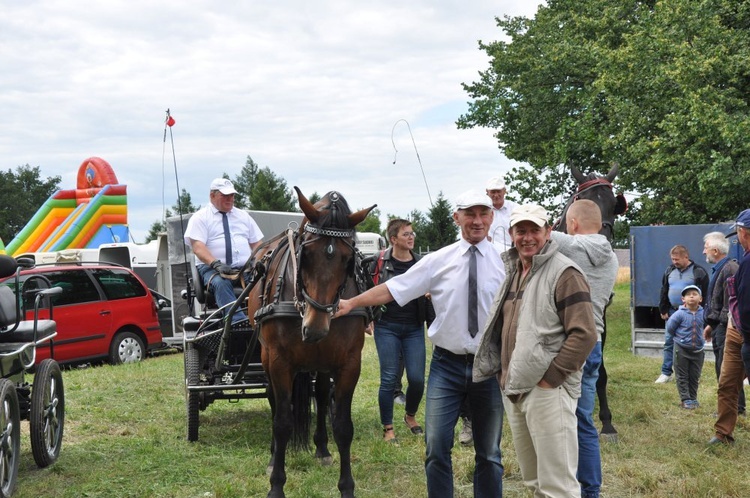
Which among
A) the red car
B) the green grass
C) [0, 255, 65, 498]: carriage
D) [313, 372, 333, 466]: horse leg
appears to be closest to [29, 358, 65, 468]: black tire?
[0, 255, 65, 498]: carriage

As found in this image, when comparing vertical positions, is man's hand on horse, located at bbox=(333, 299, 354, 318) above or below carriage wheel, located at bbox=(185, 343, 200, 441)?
above

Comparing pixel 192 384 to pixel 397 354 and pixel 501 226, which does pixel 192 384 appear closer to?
pixel 397 354

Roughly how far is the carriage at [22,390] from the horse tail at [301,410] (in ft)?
6.32

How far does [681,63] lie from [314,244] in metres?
13.7

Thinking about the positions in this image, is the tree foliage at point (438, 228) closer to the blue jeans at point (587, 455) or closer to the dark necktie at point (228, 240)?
the dark necktie at point (228, 240)

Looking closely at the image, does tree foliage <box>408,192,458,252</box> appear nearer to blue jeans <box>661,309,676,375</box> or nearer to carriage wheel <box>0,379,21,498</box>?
blue jeans <box>661,309,676,375</box>

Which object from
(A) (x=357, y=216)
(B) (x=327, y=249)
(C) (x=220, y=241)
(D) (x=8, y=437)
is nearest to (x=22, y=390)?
(D) (x=8, y=437)

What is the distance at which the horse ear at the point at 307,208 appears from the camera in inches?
193

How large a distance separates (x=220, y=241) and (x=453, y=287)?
3.56 metres

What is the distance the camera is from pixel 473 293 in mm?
4234

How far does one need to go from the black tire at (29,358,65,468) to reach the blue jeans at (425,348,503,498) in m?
3.34

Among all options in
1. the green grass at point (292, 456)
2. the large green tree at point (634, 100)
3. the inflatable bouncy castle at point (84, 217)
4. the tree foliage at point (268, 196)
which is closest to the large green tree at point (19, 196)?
the tree foliage at point (268, 196)

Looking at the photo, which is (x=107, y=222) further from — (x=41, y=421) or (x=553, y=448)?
(x=553, y=448)

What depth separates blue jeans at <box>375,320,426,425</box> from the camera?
6902 mm
